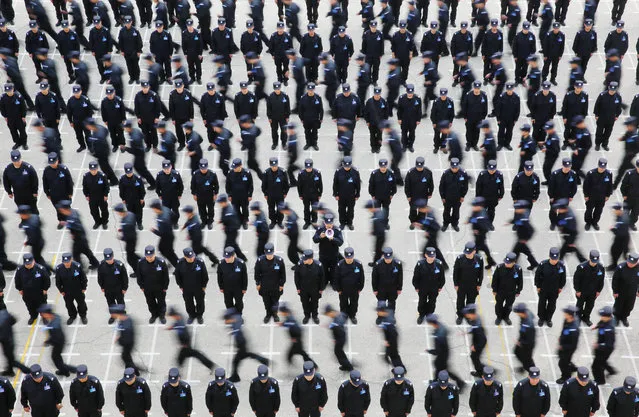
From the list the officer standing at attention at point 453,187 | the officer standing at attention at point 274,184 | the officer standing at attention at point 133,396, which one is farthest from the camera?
the officer standing at attention at point 453,187

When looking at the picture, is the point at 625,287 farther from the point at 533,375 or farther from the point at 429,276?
the point at 429,276

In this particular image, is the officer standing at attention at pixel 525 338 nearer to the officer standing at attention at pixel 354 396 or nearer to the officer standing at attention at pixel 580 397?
the officer standing at attention at pixel 580 397

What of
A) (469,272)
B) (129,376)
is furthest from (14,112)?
(469,272)

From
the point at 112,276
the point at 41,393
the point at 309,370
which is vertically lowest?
the point at 41,393

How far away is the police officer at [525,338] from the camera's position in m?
17.2

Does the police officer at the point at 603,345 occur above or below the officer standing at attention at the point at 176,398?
above

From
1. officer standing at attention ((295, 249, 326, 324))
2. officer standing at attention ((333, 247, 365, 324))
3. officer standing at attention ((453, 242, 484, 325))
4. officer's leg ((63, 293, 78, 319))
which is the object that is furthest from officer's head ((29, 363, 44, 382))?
officer standing at attention ((453, 242, 484, 325))

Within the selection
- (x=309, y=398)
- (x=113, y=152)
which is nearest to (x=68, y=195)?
(x=113, y=152)

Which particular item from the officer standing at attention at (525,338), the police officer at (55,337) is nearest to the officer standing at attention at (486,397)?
the officer standing at attention at (525,338)

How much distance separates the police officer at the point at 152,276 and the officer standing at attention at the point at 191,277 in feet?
0.80

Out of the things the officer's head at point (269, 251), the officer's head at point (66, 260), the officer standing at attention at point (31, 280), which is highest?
the officer's head at point (269, 251)

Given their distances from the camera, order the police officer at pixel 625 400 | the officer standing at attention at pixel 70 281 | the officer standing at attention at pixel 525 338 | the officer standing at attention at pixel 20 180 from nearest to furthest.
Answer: the police officer at pixel 625 400 → the officer standing at attention at pixel 525 338 → the officer standing at attention at pixel 70 281 → the officer standing at attention at pixel 20 180

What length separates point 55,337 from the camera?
1748 centimetres

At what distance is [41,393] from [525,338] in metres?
8.12
